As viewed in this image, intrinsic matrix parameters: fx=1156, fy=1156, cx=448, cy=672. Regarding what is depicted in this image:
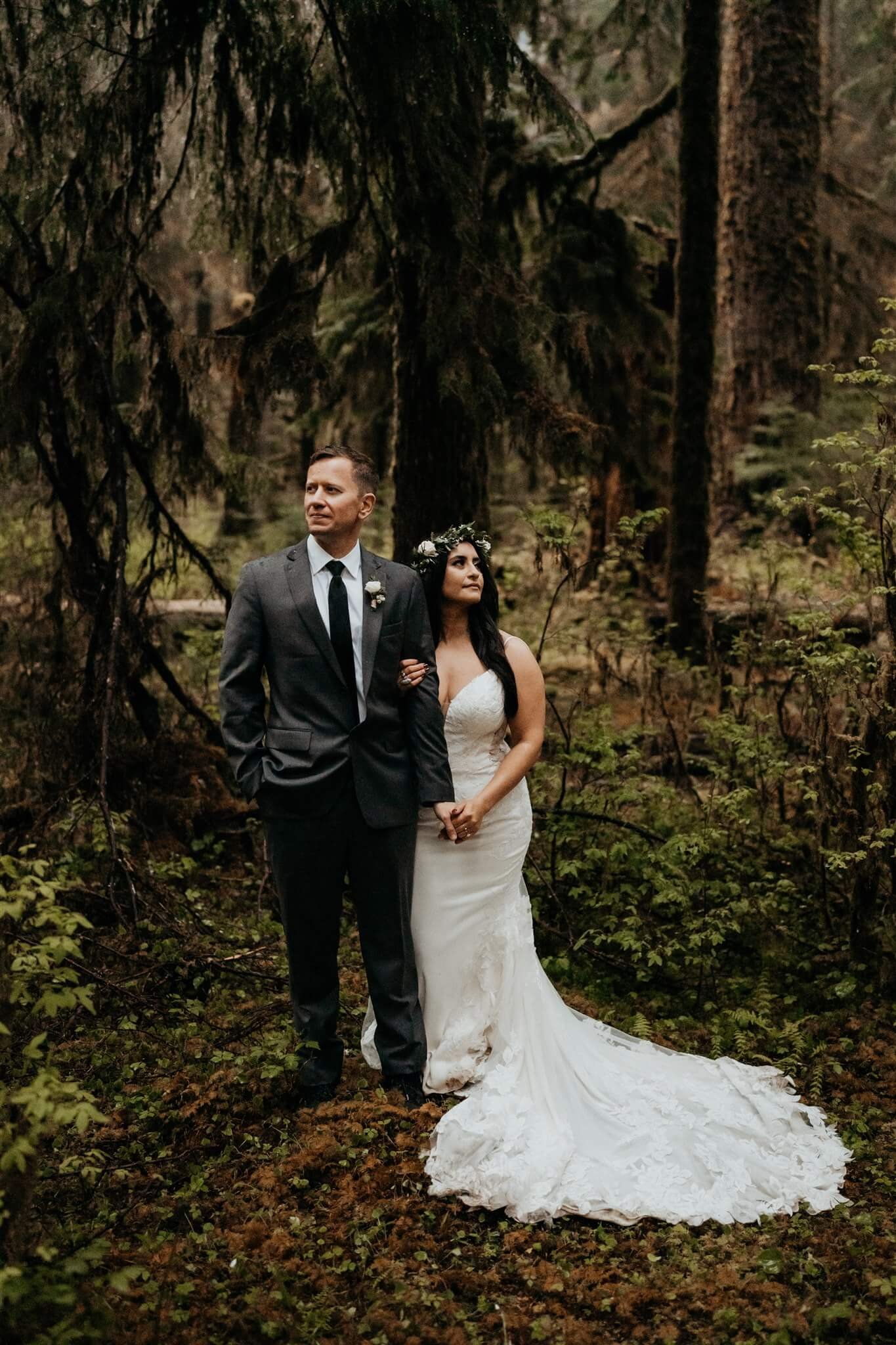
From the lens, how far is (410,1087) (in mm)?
4355

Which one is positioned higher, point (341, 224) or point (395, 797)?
point (341, 224)

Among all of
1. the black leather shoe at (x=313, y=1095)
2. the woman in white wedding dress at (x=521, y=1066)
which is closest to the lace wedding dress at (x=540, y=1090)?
the woman in white wedding dress at (x=521, y=1066)

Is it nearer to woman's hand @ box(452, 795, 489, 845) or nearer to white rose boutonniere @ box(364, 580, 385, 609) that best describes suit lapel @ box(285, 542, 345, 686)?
white rose boutonniere @ box(364, 580, 385, 609)

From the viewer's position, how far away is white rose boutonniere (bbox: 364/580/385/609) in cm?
424

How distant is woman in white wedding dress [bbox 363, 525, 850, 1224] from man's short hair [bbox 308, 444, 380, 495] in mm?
369

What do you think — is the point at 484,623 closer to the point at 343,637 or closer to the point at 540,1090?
the point at 343,637

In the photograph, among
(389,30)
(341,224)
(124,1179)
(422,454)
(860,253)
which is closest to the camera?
(124,1179)

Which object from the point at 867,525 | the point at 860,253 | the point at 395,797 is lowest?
the point at 395,797

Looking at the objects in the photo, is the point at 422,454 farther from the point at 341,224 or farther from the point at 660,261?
the point at 660,261

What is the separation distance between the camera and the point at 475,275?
6266 mm

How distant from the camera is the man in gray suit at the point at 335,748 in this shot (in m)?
4.14

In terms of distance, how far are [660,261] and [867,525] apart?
15.2 feet

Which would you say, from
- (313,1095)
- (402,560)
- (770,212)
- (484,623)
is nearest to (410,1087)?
(313,1095)

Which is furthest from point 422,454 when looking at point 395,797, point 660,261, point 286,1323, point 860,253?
point 860,253
